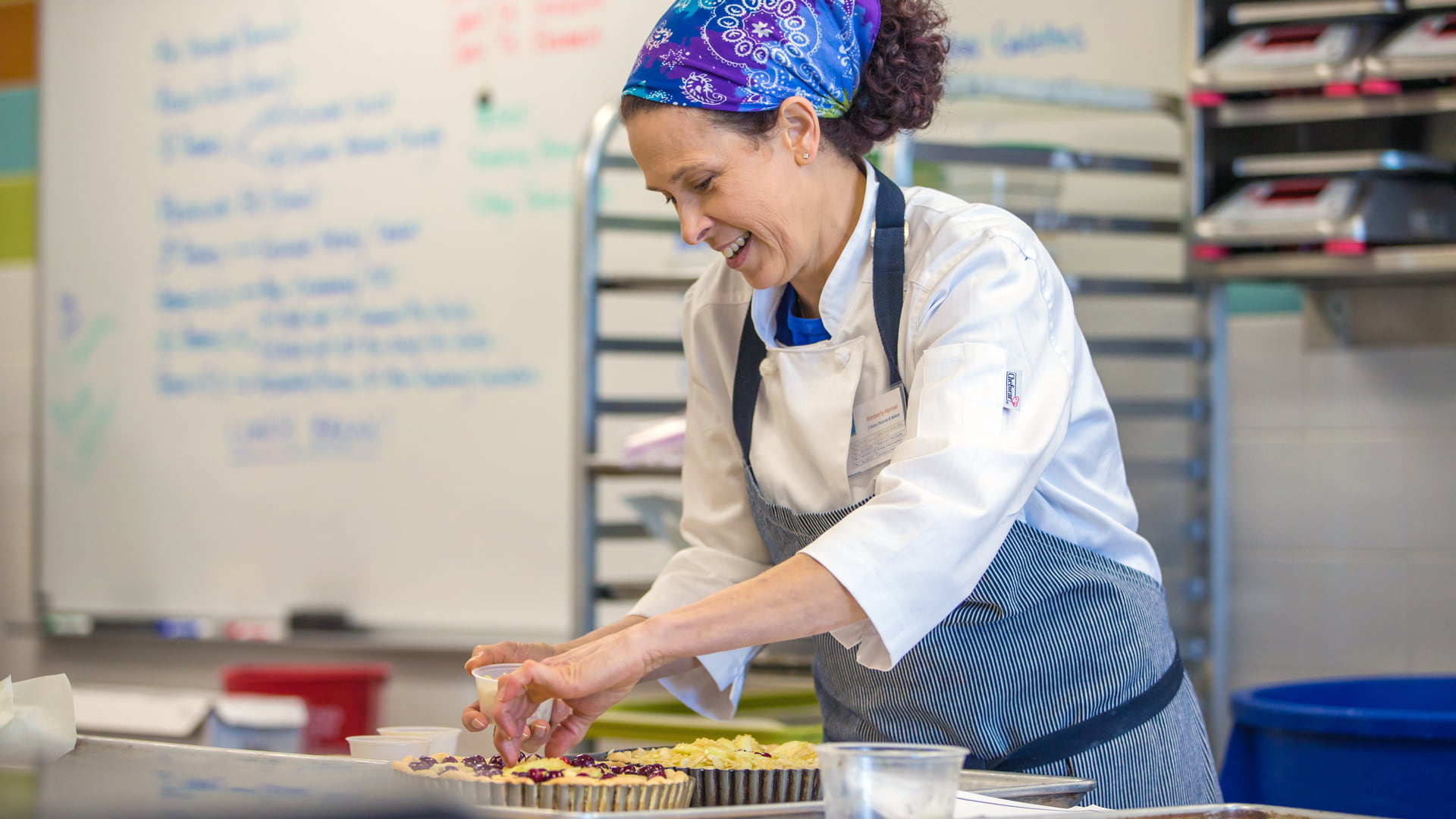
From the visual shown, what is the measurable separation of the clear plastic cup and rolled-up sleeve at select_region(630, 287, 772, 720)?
0.62 metres

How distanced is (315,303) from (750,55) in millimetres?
2615

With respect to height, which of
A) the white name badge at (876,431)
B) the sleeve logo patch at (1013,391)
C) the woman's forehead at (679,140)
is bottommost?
the white name badge at (876,431)

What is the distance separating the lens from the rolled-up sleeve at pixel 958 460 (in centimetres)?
113

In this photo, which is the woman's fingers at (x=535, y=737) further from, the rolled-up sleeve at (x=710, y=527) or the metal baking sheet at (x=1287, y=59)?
the metal baking sheet at (x=1287, y=59)

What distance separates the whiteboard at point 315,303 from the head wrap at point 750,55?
1976 millimetres

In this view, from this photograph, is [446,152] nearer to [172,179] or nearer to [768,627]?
[172,179]

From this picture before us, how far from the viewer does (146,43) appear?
3994 millimetres

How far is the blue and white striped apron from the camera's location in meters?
1.36

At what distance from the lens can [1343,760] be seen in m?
1.76

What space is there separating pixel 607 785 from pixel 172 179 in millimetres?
3405

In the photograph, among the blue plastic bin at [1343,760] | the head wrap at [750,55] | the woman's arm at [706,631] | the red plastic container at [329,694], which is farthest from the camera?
the red plastic container at [329,694]

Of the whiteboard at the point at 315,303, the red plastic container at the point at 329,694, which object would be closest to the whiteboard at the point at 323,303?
the whiteboard at the point at 315,303

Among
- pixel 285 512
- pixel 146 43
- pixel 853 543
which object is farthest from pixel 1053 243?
pixel 146 43

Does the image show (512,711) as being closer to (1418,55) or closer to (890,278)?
(890,278)
